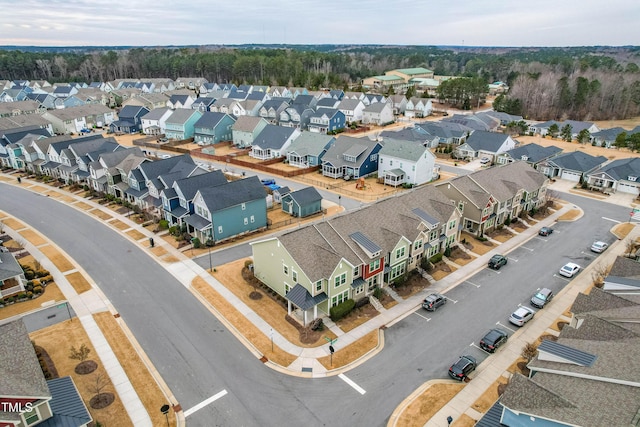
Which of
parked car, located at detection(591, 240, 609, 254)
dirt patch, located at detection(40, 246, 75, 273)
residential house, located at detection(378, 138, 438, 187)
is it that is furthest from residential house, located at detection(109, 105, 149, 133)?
parked car, located at detection(591, 240, 609, 254)

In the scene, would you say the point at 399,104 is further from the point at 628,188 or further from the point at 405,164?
the point at 628,188

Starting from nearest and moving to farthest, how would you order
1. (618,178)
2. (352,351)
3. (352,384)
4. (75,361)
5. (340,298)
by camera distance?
(352,384), (75,361), (352,351), (340,298), (618,178)

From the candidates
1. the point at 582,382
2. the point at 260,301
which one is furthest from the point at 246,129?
the point at 582,382

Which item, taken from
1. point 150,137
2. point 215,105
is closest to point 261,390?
point 150,137

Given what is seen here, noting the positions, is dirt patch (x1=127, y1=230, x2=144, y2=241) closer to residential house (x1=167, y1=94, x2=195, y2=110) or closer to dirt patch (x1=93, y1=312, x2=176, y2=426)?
dirt patch (x1=93, y1=312, x2=176, y2=426)

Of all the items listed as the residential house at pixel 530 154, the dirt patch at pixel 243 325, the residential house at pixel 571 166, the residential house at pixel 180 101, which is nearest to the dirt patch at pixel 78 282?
the dirt patch at pixel 243 325
